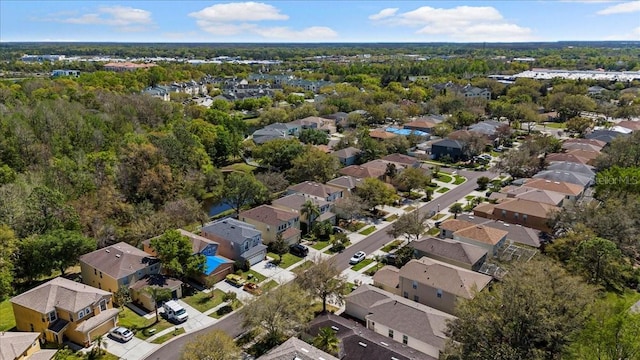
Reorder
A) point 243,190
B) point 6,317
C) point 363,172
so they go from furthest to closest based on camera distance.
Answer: point 363,172
point 243,190
point 6,317

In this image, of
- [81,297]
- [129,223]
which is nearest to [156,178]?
[129,223]

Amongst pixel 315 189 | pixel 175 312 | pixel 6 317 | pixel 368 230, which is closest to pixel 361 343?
pixel 175 312

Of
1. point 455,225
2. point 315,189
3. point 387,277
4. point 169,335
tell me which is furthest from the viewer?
point 315,189

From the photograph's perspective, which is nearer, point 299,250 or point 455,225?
point 299,250

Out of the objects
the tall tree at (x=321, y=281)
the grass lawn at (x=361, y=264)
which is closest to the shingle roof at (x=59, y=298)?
the tall tree at (x=321, y=281)

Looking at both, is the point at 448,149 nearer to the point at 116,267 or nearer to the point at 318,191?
the point at 318,191

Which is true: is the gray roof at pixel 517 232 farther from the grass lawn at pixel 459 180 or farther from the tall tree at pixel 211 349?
the tall tree at pixel 211 349

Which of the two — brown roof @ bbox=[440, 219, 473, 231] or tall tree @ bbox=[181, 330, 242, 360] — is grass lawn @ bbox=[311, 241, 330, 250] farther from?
tall tree @ bbox=[181, 330, 242, 360]
